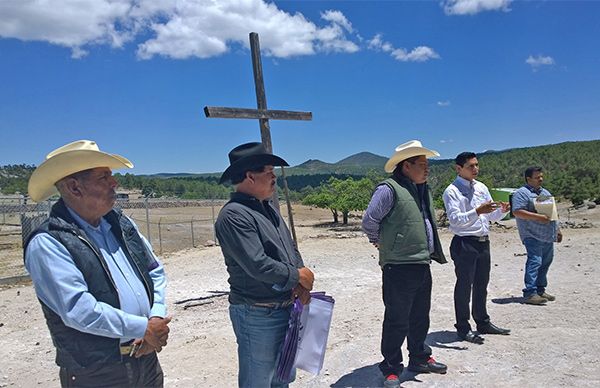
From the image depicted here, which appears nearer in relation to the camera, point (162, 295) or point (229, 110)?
point (162, 295)

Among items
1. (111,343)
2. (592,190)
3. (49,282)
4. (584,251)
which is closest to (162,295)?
(111,343)

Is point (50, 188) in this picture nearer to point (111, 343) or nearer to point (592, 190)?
point (111, 343)

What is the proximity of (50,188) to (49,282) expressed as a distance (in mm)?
578

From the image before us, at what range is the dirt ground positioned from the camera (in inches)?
165

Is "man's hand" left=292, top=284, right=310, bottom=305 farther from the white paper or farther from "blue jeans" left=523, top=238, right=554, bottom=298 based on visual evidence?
"blue jeans" left=523, top=238, right=554, bottom=298

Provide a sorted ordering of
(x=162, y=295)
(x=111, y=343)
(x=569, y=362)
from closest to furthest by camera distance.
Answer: (x=111, y=343)
(x=162, y=295)
(x=569, y=362)

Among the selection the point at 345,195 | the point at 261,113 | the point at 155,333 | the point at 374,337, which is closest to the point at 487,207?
the point at 374,337

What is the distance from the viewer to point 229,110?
6070 millimetres

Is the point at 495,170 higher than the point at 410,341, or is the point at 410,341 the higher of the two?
the point at 495,170

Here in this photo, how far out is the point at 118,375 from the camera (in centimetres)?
229

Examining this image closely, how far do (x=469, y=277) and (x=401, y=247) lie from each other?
155cm

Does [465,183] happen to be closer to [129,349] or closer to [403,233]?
[403,233]

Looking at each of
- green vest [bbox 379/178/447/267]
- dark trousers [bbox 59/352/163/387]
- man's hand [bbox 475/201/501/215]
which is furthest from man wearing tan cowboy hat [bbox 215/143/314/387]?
man's hand [bbox 475/201/501/215]

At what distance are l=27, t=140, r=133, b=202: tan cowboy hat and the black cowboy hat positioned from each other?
→ 0.73m
